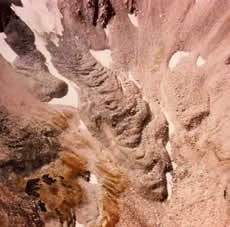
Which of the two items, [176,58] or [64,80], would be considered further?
[176,58]

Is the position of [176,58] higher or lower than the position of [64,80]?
higher

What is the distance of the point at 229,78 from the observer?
3543 millimetres

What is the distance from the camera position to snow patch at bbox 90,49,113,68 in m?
3.96

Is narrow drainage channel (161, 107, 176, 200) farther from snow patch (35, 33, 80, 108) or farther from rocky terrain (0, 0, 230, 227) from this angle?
snow patch (35, 33, 80, 108)

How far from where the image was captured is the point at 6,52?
12.9 feet

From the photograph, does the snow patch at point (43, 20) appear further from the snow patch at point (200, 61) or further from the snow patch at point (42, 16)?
the snow patch at point (200, 61)

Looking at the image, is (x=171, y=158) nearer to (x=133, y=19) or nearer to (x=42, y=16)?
(x=133, y=19)

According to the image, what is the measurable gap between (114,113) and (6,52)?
139 centimetres

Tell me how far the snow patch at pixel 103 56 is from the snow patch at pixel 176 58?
25.2 inches

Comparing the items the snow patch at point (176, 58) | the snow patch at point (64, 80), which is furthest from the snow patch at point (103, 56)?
the snow patch at point (176, 58)

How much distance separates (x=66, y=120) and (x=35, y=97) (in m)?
0.42

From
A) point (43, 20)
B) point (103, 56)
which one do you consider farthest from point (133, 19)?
point (43, 20)

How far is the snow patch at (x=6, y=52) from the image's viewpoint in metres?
3.90

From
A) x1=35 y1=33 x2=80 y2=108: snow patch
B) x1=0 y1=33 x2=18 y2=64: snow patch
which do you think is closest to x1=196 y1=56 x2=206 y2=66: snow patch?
x1=35 y1=33 x2=80 y2=108: snow patch
